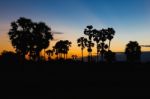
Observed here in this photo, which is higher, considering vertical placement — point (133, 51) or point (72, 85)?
point (133, 51)

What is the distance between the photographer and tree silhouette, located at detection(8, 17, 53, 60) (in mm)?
68875

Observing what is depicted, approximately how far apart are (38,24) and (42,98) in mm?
56674

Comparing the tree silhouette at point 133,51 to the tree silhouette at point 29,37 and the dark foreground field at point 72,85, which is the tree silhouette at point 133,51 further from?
the dark foreground field at point 72,85

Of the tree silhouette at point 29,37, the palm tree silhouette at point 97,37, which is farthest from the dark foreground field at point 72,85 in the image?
the palm tree silhouette at point 97,37

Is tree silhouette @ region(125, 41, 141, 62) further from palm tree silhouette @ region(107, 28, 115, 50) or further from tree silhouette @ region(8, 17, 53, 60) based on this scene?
tree silhouette @ region(8, 17, 53, 60)

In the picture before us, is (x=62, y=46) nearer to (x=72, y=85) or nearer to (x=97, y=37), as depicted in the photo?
(x=97, y=37)

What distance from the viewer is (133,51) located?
9400cm

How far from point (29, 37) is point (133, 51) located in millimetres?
40491

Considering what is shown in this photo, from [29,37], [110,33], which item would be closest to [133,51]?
[110,33]

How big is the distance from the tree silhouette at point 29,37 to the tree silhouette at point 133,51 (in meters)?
32.2

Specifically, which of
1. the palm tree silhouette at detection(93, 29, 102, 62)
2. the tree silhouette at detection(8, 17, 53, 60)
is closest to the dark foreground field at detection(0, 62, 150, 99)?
the tree silhouette at detection(8, 17, 53, 60)

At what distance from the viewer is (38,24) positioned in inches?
2931

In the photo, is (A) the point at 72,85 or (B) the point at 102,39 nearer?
(A) the point at 72,85

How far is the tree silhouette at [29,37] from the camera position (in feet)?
226
